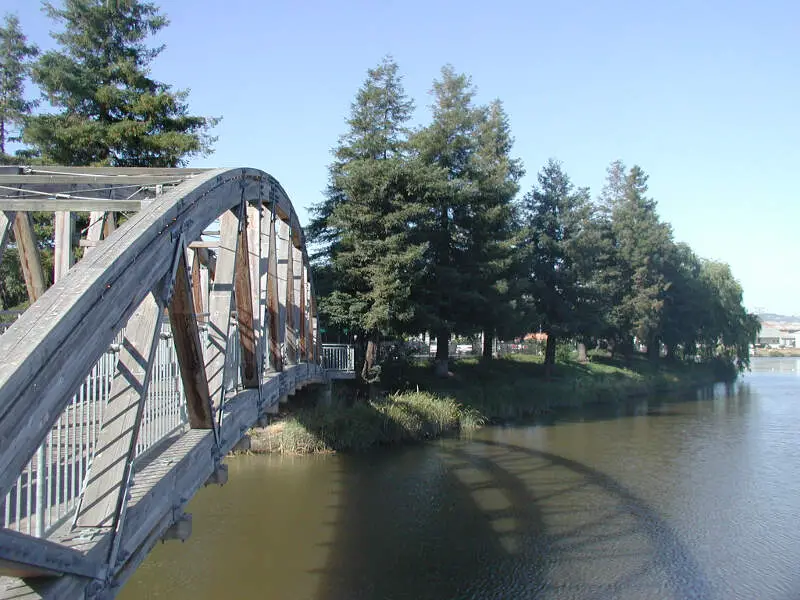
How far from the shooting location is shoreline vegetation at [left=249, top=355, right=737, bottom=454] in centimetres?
1848

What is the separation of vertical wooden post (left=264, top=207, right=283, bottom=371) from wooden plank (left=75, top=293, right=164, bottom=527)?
5.09 meters

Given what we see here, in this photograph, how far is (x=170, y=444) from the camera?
570 cm

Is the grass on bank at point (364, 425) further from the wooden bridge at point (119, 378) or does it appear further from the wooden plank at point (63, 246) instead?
the wooden plank at point (63, 246)

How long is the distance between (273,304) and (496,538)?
5.88 meters

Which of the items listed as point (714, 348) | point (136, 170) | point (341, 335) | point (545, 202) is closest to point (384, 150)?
point (341, 335)

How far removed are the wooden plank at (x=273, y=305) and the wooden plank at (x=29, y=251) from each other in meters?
2.94

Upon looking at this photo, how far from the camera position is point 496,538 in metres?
11.6

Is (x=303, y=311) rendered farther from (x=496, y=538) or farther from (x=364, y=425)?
(x=364, y=425)

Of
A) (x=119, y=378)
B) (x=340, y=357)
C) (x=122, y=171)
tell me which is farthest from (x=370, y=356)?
(x=119, y=378)

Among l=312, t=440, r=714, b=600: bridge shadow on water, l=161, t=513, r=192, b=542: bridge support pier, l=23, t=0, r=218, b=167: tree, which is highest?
l=23, t=0, r=218, b=167: tree

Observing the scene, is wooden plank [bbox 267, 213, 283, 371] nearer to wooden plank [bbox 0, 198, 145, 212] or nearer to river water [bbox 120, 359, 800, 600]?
river water [bbox 120, 359, 800, 600]

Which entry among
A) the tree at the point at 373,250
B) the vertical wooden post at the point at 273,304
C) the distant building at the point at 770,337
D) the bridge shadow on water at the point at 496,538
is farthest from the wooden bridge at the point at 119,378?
the distant building at the point at 770,337

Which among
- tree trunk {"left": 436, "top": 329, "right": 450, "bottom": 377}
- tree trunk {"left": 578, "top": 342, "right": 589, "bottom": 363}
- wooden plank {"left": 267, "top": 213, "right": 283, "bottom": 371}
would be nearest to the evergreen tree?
tree trunk {"left": 436, "top": 329, "right": 450, "bottom": 377}

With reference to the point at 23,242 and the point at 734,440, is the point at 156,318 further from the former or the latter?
the point at 734,440
